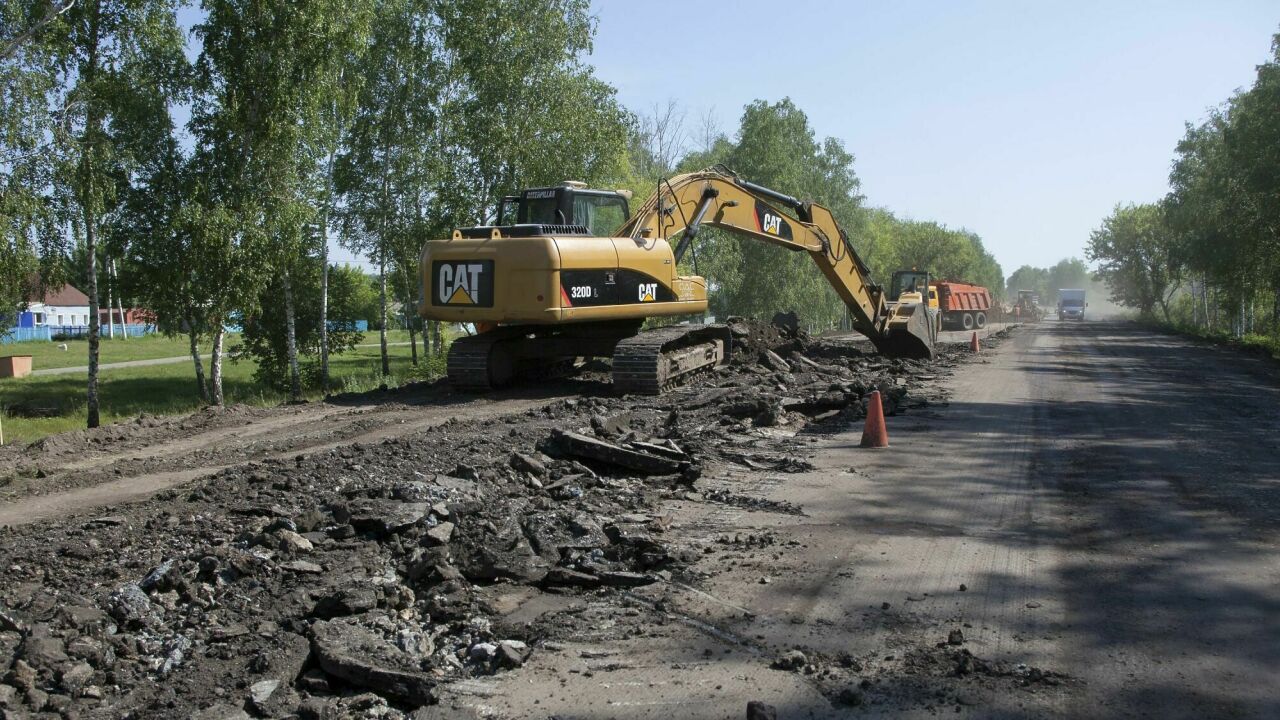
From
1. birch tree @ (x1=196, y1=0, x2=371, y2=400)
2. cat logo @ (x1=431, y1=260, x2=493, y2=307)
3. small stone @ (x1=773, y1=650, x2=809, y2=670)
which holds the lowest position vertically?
small stone @ (x1=773, y1=650, x2=809, y2=670)

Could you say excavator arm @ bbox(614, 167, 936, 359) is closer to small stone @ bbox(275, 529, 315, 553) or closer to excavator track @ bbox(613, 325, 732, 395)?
excavator track @ bbox(613, 325, 732, 395)

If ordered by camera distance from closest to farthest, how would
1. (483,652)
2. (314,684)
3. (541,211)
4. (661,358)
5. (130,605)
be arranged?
(314,684) → (483,652) → (130,605) → (661,358) → (541,211)

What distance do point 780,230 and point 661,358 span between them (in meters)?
5.62

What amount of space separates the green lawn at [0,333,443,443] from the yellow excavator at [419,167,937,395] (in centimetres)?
1067

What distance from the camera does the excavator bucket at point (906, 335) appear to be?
21.5 metres

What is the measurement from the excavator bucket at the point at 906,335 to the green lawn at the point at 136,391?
486 inches

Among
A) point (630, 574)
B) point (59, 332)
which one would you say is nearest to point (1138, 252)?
point (630, 574)

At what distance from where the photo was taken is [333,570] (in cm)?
595

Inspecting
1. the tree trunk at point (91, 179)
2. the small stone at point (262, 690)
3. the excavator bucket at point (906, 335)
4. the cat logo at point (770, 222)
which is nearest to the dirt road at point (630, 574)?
the small stone at point (262, 690)

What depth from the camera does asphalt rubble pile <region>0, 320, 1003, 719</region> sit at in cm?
453

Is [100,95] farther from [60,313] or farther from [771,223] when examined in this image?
[60,313]

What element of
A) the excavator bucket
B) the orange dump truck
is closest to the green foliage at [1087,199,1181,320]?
the orange dump truck

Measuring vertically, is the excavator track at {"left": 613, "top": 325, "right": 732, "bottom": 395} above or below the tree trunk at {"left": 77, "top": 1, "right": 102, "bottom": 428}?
below

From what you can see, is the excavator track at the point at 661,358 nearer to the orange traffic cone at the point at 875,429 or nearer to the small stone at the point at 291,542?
the orange traffic cone at the point at 875,429
